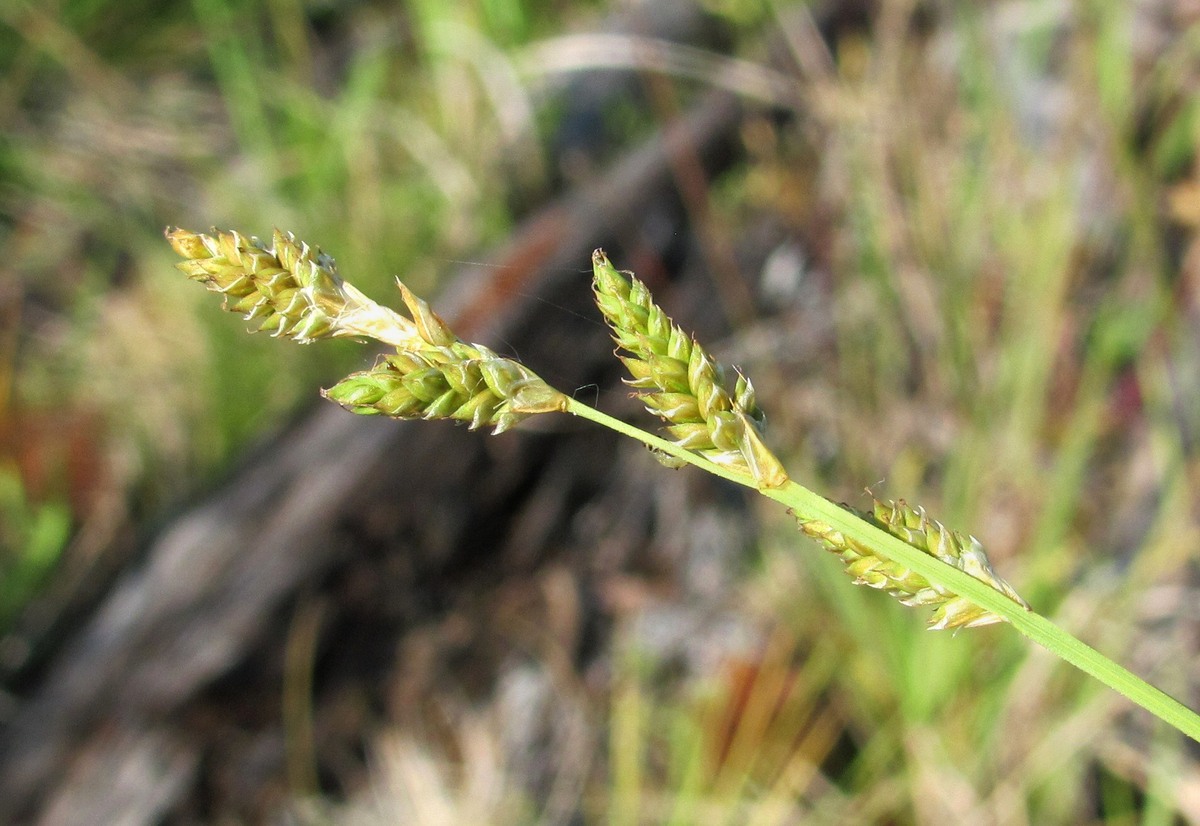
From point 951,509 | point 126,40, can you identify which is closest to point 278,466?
point 951,509

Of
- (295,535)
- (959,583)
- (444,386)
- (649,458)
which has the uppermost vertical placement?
(444,386)

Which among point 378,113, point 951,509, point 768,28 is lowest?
point 951,509

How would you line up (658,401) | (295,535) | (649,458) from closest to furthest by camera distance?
(658,401) < (295,535) < (649,458)

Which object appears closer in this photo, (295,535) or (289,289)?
(289,289)

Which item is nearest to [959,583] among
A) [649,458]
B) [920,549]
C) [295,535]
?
[920,549]

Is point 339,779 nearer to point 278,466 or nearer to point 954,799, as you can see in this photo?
point 278,466

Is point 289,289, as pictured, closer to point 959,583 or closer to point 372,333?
point 372,333
